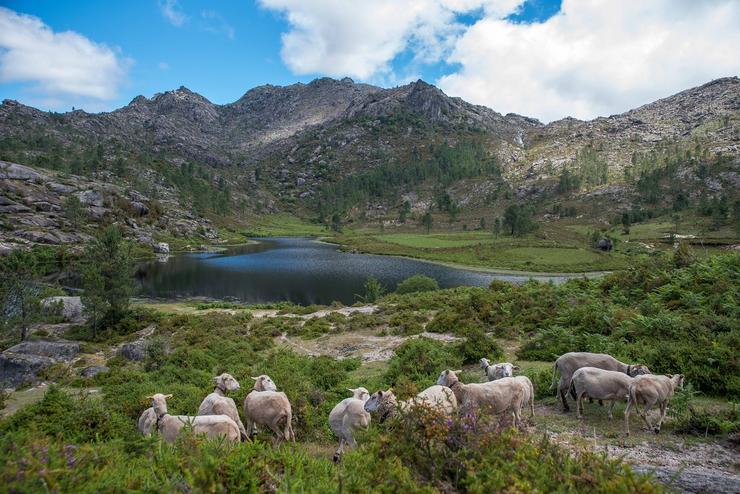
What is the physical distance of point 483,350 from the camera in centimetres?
1838

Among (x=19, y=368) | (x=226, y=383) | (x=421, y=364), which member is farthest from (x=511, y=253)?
(x=226, y=383)

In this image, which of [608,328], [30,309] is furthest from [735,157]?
[30,309]

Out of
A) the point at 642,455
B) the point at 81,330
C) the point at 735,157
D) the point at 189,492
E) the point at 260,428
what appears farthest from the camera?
the point at 735,157

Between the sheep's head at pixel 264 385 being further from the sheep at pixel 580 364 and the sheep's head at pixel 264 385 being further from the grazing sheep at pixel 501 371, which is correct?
the sheep at pixel 580 364

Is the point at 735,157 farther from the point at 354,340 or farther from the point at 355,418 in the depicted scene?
the point at 355,418

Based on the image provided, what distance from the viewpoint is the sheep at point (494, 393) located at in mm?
9508

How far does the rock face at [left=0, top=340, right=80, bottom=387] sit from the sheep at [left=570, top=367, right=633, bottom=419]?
2889 centimetres

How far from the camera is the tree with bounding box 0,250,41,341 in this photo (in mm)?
31308

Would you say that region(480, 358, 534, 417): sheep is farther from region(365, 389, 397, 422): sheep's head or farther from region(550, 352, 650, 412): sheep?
region(365, 389, 397, 422): sheep's head

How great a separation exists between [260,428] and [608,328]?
17028 mm

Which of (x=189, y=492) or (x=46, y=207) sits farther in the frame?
(x=46, y=207)

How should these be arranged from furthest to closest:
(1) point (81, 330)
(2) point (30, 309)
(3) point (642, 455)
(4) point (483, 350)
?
1. (1) point (81, 330)
2. (2) point (30, 309)
3. (4) point (483, 350)
4. (3) point (642, 455)

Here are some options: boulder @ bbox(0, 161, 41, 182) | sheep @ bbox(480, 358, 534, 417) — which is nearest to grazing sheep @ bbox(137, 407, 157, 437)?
sheep @ bbox(480, 358, 534, 417)

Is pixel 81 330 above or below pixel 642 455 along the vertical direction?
below
